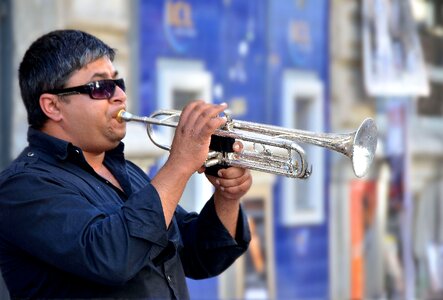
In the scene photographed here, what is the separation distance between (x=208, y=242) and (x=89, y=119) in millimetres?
600

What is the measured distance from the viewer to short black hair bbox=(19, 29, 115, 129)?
2.72 metres

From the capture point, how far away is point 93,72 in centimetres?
275

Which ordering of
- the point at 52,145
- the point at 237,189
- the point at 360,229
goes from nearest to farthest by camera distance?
the point at 52,145 → the point at 237,189 → the point at 360,229

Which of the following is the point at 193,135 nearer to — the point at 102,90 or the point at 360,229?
the point at 102,90

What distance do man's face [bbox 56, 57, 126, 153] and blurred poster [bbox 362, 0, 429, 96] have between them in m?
4.31

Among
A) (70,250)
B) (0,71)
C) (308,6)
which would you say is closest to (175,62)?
(0,71)

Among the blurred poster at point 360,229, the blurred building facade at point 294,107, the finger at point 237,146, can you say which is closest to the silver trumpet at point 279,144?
the finger at point 237,146

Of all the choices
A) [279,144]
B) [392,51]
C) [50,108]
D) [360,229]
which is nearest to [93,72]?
[50,108]

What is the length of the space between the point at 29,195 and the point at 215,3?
3.24 m

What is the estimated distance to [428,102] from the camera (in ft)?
24.1

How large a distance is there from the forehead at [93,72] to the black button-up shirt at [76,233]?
19 centimetres

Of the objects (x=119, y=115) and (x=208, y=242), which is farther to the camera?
(x=208, y=242)

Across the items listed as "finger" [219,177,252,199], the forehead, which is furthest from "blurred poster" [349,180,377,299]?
the forehead

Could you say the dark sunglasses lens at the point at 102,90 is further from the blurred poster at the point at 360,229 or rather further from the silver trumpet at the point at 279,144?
the blurred poster at the point at 360,229
